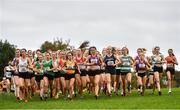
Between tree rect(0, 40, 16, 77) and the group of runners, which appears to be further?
tree rect(0, 40, 16, 77)

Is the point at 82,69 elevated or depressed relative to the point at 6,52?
depressed

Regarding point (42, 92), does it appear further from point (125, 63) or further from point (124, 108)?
point (124, 108)

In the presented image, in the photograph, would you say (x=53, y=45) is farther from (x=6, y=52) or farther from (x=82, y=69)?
(x=82, y=69)

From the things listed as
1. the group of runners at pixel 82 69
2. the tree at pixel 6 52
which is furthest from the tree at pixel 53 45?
the group of runners at pixel 82 69

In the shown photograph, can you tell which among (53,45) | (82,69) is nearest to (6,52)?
(53,45)

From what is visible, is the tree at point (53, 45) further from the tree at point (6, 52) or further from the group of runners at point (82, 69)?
the group of runners at point (82, 69)

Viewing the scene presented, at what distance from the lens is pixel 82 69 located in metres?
26.1

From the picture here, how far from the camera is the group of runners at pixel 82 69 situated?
25281 millimetres

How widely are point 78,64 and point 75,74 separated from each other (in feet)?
1.94

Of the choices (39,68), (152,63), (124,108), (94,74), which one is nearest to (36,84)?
(39,68)

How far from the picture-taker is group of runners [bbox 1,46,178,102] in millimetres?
25281

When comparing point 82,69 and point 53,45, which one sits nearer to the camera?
point 82,69

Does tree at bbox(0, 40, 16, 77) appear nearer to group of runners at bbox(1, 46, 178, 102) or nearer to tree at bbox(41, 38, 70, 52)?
tree at bbox(41, 38, 70, 52)

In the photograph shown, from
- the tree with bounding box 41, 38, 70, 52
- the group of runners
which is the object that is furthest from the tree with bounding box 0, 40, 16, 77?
the group of runners
